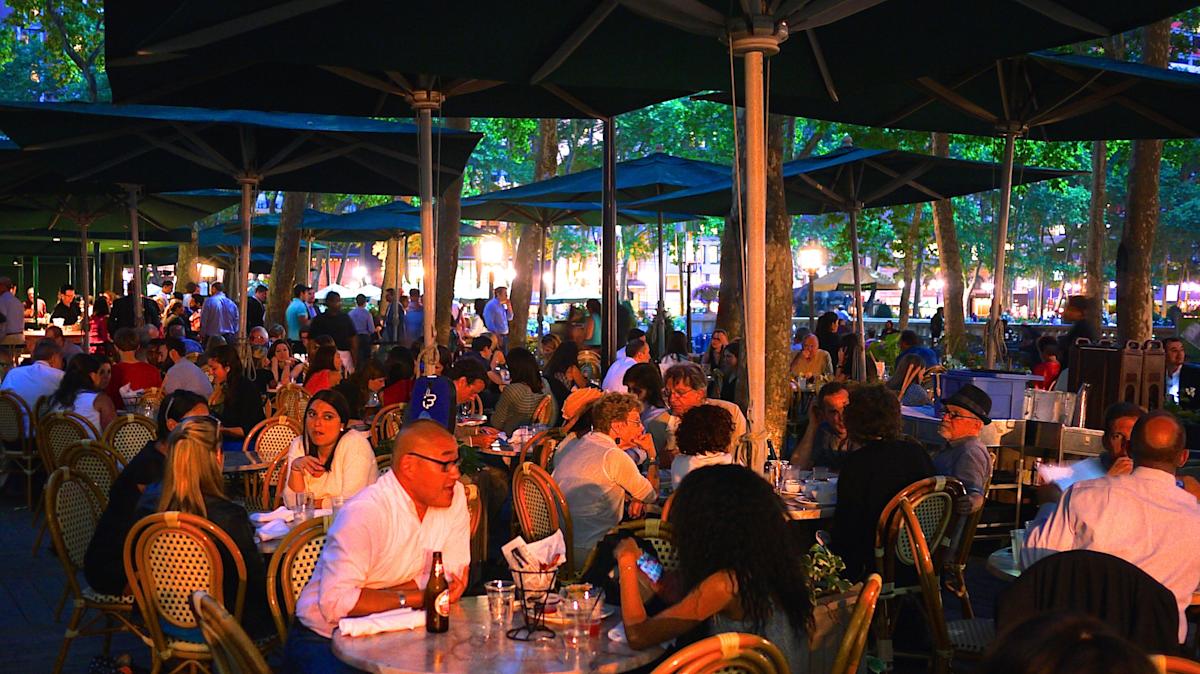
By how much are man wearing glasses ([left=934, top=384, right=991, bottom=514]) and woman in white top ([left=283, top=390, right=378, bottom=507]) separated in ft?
10.6

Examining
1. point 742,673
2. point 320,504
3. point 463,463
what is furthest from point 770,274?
point 742,673

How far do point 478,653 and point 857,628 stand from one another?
114 cm

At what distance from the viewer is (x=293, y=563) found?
15.2 feet

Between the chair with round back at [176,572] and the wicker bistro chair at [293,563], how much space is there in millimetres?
248

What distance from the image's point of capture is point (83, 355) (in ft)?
31.5

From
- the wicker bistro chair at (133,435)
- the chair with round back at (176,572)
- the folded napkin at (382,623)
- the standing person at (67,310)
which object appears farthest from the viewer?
the standing person at (67,310)

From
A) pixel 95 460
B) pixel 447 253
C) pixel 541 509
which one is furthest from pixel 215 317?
pixel 541 509

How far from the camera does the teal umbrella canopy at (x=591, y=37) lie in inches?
219

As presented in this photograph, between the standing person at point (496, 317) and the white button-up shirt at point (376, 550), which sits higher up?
the standing person at point (496, 317)

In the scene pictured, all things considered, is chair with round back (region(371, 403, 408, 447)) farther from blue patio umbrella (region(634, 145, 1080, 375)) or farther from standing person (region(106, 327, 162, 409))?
blue patio umbrella (region(634, 145, 1080, 375))

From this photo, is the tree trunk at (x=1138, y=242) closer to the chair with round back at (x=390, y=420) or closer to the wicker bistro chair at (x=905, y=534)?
the chair with round back at (x=390, y=420)

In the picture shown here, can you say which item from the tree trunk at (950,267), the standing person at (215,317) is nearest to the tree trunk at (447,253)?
the standing person at (215,317)

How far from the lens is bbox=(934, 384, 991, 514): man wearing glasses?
6.89m

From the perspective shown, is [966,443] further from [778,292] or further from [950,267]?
[950,267]
